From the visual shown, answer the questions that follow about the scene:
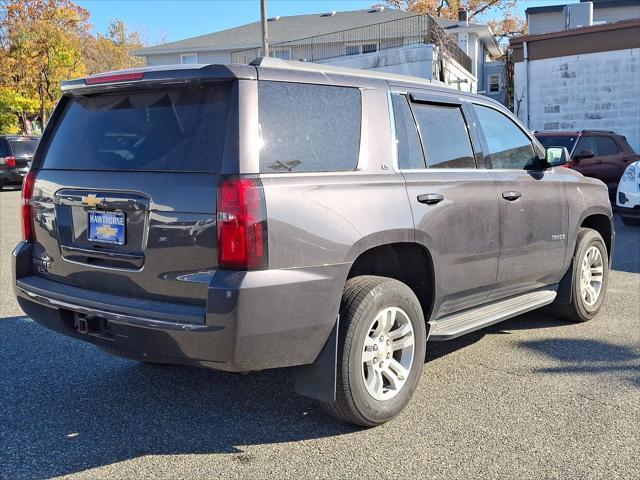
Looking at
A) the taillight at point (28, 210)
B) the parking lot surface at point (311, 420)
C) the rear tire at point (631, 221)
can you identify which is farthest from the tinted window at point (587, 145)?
the taillight at point (28, 210)

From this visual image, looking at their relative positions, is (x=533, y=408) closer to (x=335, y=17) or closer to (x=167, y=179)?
(x=167, y=179)

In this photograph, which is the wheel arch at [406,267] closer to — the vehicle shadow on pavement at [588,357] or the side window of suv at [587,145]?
the vehicle shadow on pavement at [588,357]

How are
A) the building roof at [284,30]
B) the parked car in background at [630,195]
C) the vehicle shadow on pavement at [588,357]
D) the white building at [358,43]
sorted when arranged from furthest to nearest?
the building roof at [284,30] → the white building at [358,43] → the parked car in background at [630,195] → the vehicle shadow on pavement at [588,357]

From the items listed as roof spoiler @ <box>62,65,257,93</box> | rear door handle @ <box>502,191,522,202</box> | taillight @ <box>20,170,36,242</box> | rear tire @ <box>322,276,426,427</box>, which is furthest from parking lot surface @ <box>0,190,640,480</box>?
roof spoiler @ <box>62,65,257,93</box>

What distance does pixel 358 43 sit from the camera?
32562 millimetres

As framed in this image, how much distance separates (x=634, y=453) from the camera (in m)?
3.46

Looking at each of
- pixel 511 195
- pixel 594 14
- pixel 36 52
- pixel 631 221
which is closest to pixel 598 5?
pixel 594 14

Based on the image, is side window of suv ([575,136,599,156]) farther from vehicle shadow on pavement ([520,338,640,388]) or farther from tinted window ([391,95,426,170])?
tinted window ([391,95,426,170])

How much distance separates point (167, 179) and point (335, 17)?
34.3m

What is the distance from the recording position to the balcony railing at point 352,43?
97.6 ft

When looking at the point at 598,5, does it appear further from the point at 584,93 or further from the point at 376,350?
the point at 376,350

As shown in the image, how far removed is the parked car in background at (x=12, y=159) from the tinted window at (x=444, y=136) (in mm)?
17476

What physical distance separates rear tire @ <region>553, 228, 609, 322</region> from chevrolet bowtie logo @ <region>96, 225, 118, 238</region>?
3925mm

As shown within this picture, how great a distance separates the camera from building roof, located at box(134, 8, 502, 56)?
33.1 meters
